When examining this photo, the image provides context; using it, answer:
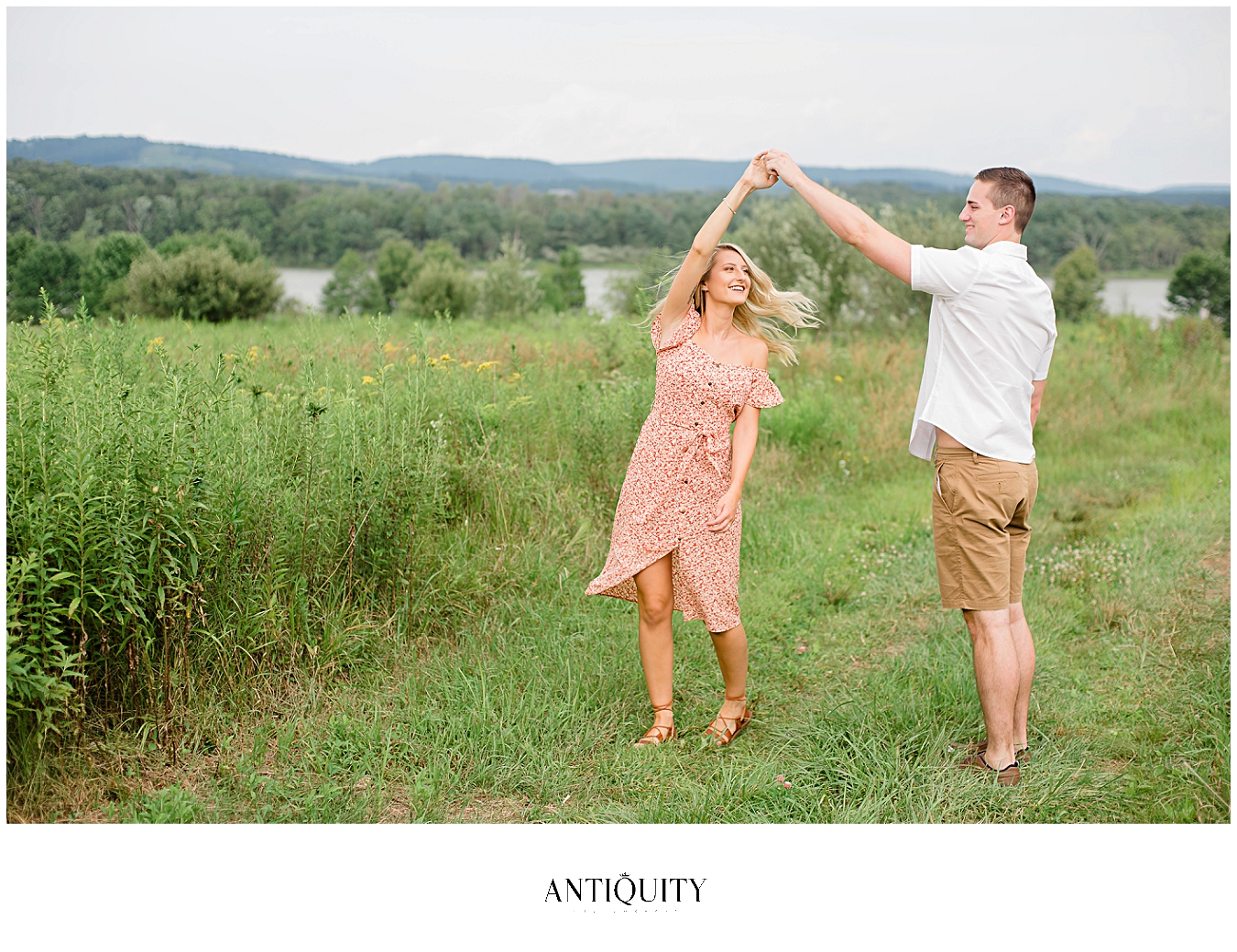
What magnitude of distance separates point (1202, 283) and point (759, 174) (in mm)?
20941

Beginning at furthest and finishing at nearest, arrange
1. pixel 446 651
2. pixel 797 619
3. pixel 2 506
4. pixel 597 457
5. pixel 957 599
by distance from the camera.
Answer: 1. pixel 597 457
2. pixel 797 619
3. pixel 446 651
4. pixel 957 599
5. pixel 2 506

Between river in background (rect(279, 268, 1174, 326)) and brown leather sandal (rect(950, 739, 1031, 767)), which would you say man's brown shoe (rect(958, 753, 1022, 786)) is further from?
river in background (rect(279, 268, 1174, 326))

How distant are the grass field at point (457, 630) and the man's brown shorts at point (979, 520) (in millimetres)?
640

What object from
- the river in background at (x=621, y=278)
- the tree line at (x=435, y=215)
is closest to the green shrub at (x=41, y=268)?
the tree line at (x=435, y=215)

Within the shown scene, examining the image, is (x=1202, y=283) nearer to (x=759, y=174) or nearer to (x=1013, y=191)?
(x=1013, y=191)

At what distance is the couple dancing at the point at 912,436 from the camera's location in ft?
10.6

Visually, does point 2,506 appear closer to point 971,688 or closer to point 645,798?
point 645,798

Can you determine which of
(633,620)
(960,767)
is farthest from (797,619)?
(960,767)

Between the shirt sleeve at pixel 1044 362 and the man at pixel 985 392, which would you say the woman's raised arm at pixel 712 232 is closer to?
the man at pixel 985 392

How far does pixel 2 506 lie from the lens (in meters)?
2.98

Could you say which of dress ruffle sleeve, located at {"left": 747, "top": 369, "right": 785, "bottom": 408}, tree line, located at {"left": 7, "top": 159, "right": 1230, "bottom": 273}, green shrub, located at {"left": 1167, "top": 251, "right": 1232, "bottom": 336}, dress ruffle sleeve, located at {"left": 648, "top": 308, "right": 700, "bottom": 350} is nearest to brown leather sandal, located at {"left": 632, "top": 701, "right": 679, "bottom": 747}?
dress ruffle sleeve, located at {"left": 747, "top": 369, "right": 785, "bottom": 408}

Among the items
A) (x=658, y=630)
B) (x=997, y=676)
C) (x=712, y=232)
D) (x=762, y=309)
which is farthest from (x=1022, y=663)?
(x=712, y=232)

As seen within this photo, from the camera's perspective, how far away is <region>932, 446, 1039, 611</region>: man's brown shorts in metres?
3.29

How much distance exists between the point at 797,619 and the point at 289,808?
2.92 metres
